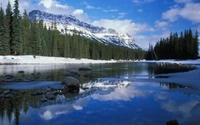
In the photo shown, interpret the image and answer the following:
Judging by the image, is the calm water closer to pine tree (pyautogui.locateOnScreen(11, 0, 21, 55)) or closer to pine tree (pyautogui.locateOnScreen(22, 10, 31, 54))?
pine tree (pyautogui.locateOnScreen(11, 0, 21, 55))

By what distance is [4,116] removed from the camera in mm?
9797

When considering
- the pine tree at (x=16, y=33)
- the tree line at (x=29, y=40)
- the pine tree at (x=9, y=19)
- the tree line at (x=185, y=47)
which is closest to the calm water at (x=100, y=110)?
the tree line at (x=29, y=40)

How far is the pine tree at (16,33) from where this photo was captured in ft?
218

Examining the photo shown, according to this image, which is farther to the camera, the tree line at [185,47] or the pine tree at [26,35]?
the tree line at [185,47]

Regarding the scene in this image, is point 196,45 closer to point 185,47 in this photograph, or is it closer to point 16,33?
point 185,47

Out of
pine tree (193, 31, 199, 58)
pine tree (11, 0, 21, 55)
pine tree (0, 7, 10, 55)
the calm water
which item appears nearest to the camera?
the calm water

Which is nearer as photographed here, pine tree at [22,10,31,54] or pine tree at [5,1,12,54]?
pine tree at [5,1,12,54]

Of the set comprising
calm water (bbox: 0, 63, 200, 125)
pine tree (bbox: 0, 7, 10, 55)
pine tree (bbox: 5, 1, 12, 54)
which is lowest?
calm water (bbox: 0, 63, 200, 125)

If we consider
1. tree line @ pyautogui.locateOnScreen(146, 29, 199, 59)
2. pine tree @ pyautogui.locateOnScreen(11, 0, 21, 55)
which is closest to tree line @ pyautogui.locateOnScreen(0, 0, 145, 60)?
pine tree @ pyautogui.locateOnScreen(11, 0, 21, 55)

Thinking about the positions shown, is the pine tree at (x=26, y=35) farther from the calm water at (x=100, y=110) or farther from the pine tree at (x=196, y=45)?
the pine tree at (x=196, y=45)

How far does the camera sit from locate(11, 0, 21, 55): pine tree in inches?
2618

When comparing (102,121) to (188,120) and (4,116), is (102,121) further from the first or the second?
(4,116)

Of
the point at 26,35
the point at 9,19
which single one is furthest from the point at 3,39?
the point at 26,35

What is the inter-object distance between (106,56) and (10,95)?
150 metres
